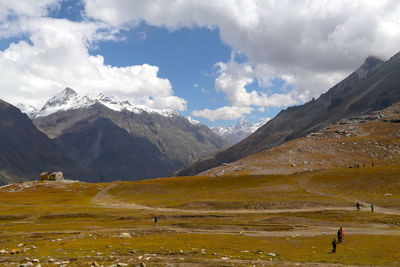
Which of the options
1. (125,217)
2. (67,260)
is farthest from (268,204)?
(67,260)

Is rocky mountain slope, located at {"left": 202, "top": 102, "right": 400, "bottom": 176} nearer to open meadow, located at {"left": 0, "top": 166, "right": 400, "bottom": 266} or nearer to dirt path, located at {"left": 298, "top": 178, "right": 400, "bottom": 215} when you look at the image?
open meadow, located at {"left": 0, "top": 166, "right": 400, "bottom": 266}

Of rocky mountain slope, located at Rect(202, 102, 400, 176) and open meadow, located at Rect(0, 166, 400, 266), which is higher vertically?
rocky mountain slope, located at Rect(202, 102, 400, 176)

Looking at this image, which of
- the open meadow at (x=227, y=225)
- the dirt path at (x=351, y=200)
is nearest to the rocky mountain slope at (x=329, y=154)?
the open meadow at (x=227, y=225)

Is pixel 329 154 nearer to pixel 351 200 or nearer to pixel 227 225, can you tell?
pixel 351 200

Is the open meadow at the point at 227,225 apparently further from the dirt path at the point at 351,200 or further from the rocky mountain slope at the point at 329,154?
the rocky mountain slope at the point at 329,154

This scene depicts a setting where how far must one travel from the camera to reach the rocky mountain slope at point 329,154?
452ft

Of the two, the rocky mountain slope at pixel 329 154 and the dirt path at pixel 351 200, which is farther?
the rocky mountain slope at pixel 329 154

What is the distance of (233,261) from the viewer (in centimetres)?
3441

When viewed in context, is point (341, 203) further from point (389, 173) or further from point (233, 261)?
point (233, 261)

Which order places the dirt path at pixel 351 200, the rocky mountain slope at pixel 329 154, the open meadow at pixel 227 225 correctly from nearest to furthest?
1. the open meadow at pixel 227 225
2. the dirt path at pixel 351 200
3. the rocky mountain slope at pixel 329 154

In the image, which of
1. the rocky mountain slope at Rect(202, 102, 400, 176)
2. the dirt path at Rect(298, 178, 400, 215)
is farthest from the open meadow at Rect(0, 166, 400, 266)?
the rocky mountain slope at Rect(202, 102, 400, 176)

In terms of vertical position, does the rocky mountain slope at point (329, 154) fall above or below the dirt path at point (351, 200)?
above

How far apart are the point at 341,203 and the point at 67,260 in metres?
65.5

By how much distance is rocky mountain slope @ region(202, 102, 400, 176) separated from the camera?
137625 millimetres
